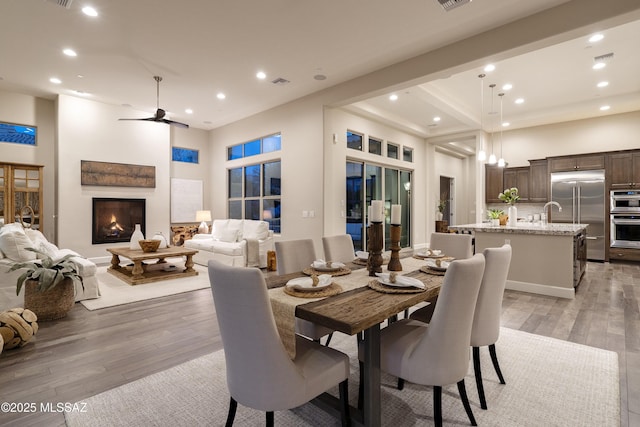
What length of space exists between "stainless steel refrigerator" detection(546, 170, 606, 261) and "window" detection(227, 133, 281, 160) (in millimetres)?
6296

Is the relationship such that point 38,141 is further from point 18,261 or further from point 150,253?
point 18,261

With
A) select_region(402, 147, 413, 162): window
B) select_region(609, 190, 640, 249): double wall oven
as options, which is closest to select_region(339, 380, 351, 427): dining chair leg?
select_region(402, 147, 413, 162): window

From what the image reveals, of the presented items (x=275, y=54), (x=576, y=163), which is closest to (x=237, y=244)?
(x=275, y=54)

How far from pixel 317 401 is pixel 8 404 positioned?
1868 mm

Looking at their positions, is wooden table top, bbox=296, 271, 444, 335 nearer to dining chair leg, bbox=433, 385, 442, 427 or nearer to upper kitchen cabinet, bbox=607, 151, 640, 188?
dining chair leg, bbox=433, 385, 442, 427

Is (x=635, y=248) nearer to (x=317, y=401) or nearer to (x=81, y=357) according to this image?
(x=317, y=401)

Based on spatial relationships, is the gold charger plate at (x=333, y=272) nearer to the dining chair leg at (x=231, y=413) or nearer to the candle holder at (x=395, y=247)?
the candle holder at (x=395, y=247)

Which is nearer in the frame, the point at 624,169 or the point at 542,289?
the point at 542,289

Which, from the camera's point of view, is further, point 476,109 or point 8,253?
point 476,109

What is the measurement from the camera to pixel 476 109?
22.6 feet

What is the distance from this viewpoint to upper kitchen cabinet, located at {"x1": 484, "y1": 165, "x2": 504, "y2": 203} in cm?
813

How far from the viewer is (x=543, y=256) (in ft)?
14.3

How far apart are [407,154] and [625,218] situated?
455 cm

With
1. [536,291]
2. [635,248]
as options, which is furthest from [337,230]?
[635,248]
